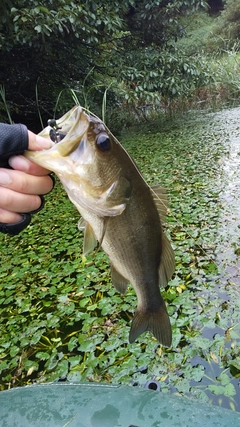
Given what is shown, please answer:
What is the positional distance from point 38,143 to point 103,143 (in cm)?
19

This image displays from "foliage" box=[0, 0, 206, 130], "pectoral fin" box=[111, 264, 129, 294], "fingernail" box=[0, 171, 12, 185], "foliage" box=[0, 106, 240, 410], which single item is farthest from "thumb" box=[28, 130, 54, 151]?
"foliage" box=[0, 0, 206, 130]

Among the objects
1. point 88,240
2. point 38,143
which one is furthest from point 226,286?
point 38,143

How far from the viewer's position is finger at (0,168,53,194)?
112cm

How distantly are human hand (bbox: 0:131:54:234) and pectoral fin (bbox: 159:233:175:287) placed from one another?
17.7 inches

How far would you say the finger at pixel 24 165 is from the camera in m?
1.10

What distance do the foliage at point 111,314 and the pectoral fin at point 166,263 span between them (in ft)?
2.53

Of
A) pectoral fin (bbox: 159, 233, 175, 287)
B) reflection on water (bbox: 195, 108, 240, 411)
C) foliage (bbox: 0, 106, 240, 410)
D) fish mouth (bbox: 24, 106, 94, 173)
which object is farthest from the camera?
foliage (bbox: 0, 106, 240, 410)

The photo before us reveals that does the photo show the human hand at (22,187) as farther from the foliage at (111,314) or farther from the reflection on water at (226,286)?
the reflection on water at (226,286)

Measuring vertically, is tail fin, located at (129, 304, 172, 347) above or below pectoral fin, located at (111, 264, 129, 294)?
below

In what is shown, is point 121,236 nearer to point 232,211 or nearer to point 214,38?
point 232,211

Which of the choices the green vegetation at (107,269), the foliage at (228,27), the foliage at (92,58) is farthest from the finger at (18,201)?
the foliage at (228,27)

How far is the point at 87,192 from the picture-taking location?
1081mm

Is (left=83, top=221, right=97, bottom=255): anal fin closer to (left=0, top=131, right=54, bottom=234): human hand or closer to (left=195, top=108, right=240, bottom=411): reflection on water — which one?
(left=0, top=131, right=54, bottom=234): human hand

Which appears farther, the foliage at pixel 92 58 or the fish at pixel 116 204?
the foliage at pixel 92 58
